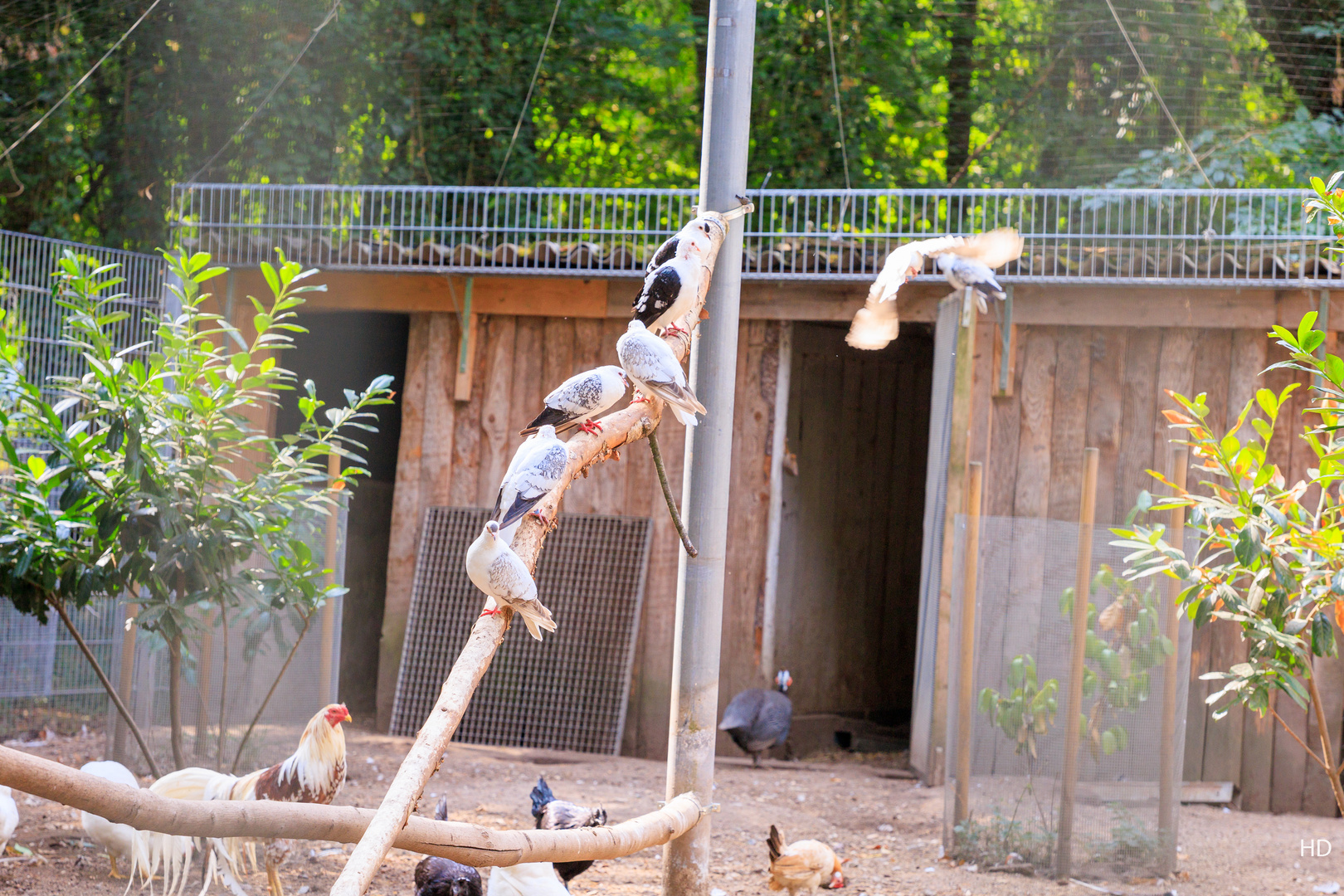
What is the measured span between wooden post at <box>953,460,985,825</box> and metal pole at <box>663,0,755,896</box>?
63.8 inches

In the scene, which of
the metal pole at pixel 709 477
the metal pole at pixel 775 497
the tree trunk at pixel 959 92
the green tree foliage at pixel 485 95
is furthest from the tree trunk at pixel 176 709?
the tree trunk at pixel 959 92

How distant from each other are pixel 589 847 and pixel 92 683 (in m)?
4.84

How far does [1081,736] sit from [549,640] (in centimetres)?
297

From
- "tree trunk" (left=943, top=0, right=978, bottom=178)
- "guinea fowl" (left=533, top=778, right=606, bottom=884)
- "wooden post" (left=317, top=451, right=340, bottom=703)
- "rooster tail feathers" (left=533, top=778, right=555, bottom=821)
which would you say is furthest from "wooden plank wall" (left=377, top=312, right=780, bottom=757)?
"tree trunk" (left=943, top=0, right=978, bottom=178)

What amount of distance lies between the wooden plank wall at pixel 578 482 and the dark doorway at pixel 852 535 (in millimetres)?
613

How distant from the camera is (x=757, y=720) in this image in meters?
5.50

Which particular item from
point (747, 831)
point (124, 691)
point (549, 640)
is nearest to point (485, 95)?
point (549, 640)

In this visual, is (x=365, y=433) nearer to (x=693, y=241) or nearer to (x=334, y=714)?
(x=334, y=714)

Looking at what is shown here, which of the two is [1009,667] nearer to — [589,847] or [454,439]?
[589,847]

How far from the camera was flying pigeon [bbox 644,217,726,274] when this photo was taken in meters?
2.58

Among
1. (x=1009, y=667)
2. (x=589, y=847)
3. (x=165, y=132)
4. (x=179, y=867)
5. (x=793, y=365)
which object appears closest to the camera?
(x=589, y=847)

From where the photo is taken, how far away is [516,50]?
8.61 m

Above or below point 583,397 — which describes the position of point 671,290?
above

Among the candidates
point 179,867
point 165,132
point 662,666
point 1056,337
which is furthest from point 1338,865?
point 165,132
